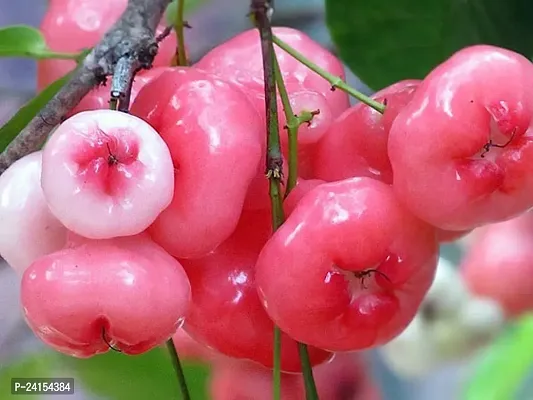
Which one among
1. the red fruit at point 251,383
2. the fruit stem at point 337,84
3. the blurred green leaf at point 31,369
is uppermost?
the fruit stem at point 337,84

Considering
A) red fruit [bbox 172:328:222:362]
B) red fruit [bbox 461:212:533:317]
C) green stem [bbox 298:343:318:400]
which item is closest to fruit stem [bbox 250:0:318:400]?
green stem [bbox 298:343:318:400]

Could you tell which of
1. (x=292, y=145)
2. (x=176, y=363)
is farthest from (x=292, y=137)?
(x=176, y=363)

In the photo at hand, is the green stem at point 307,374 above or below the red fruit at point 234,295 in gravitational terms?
below

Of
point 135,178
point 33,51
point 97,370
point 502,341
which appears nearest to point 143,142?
point 135,178

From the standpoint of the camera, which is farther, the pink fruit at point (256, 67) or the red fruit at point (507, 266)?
the red fruit at point (507, 266)

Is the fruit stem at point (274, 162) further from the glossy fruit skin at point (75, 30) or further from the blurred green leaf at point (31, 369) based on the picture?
the blurred green leaf at point (31, 369)

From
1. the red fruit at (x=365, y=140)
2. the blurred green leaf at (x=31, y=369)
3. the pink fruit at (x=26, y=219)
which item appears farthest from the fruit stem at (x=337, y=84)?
the blurred green leaf at (x=31, y=369)
